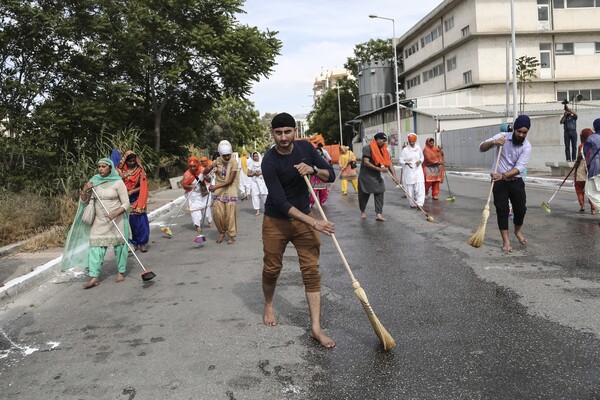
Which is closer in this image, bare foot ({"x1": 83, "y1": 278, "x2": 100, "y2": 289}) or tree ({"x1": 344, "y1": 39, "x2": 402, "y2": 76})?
bare foot ({"x1": 83, "y1": 278, "x2": 100, "y2": 289})

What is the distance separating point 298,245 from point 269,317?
2.39ft

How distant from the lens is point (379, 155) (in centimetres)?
1036

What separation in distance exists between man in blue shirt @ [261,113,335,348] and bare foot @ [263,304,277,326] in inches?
0.5

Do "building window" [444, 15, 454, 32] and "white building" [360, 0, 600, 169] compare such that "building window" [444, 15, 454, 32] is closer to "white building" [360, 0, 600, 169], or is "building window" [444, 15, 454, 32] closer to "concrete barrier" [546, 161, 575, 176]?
"white building" [360, 0, 600, 169]

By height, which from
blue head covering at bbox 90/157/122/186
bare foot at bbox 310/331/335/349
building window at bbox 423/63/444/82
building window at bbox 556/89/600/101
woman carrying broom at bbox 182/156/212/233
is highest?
building window at bbox 423/63/444/82

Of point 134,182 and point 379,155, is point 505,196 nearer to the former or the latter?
point 379,155

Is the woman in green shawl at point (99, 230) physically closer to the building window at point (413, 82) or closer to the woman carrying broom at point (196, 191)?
the woman carrying broom at point (196, 191)

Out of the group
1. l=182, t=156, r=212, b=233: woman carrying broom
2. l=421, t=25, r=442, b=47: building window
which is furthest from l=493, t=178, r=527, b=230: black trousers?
l=421, t=25, r=442, b=47: building window

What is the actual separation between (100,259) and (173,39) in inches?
788

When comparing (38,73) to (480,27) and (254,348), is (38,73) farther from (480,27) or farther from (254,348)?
(480,27)

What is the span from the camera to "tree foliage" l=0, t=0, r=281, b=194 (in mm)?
15703

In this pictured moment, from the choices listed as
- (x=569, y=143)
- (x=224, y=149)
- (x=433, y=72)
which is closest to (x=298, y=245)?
(x=224, y=149)

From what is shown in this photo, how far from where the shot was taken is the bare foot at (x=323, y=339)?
394cm

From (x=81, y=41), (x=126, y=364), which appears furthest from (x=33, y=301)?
(x=81, y=41)
